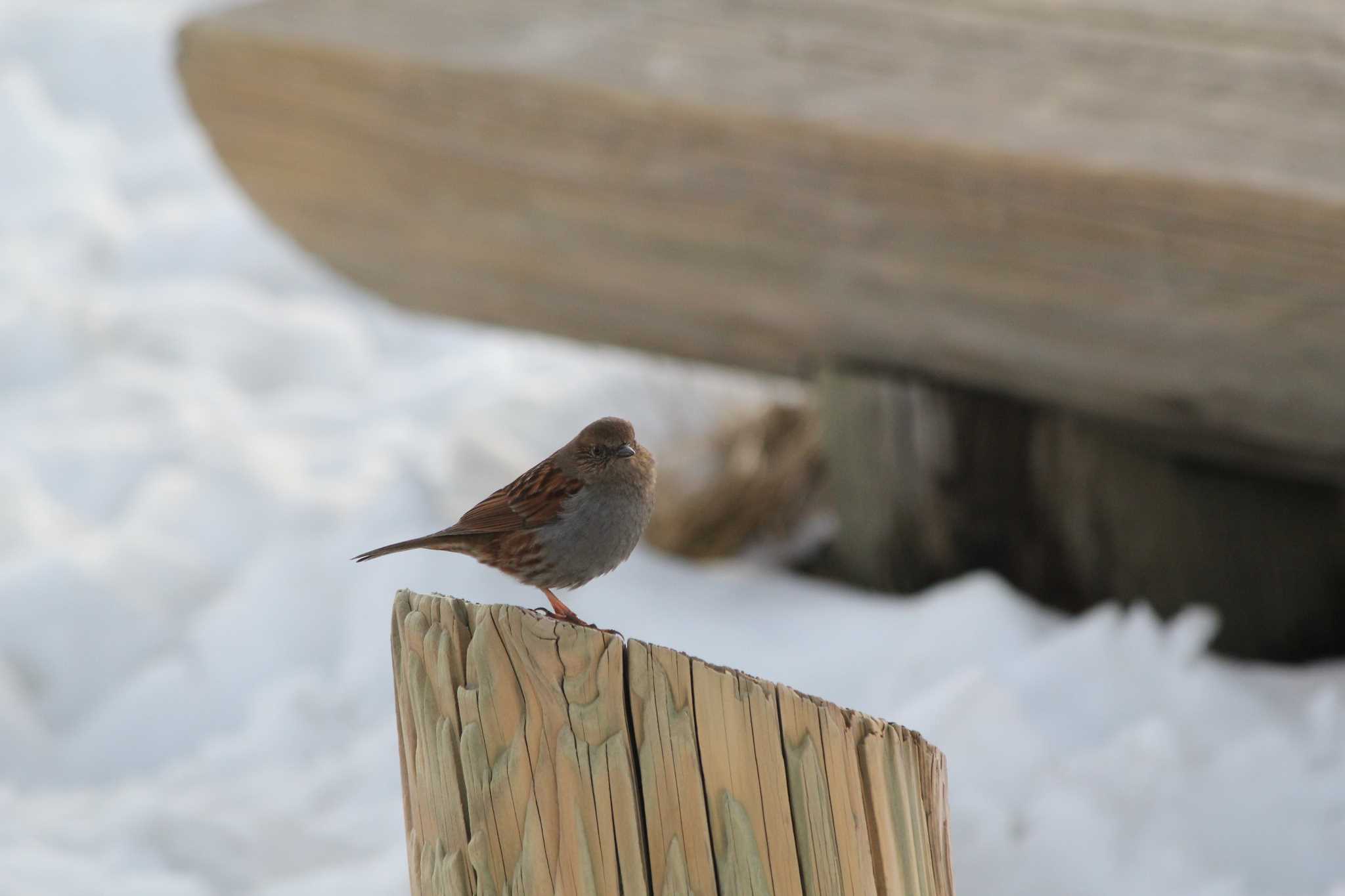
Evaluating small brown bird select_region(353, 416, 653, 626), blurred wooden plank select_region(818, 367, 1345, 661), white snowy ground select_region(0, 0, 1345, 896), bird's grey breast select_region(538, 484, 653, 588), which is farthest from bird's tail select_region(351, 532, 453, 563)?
blurred wooden plank select_region(818, 367, 1345, 661)

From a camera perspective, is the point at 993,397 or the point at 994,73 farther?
the point at 993,397

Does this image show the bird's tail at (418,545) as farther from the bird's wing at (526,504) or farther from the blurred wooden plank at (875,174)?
the blurred wooden plank at (875,174)

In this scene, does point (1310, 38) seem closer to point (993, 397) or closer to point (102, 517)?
point (993, 397)

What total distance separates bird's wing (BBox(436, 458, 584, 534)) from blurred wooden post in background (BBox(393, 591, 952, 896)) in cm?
15

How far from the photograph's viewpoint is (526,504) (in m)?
1.62

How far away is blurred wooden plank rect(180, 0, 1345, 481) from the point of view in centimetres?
251

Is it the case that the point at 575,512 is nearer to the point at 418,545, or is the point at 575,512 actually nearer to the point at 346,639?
the point at 418,545

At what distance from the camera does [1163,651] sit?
314 centimetres

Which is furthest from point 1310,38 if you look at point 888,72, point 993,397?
point 993,397

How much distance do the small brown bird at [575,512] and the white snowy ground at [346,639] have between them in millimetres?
1275

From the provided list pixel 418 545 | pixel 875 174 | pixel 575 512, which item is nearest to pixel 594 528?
pixel 575 512

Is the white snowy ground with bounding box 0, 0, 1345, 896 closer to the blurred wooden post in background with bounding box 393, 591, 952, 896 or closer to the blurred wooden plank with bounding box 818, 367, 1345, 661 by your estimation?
the blurred wooden plank with bounding box 818, 367, 1345, 661

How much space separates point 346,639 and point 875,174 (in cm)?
190

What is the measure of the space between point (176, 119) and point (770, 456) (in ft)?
15.8
